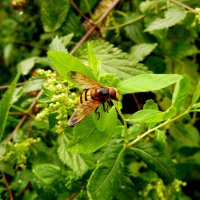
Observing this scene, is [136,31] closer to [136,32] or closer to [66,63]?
[136,32]

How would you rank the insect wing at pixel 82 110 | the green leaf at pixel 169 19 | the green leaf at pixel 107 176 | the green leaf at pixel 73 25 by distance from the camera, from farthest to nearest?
the green leaf at pixel 73 25
the green leaf at pixel 169 19
the green leaf at pixel 107 176
the insect wing at pixel 82 110

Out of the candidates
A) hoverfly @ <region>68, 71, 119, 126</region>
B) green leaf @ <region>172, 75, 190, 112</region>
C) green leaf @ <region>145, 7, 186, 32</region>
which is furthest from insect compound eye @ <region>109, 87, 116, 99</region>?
green leaf @ <region>145, 7, 186, 32</region>

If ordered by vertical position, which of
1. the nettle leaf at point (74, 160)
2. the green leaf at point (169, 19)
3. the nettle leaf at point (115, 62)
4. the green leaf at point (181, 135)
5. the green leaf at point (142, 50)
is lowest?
the green leaf at point (181, 135)

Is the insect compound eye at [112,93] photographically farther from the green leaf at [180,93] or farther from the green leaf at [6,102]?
the green leaf at [6,102]

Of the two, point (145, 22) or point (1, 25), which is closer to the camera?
point (145, 22)

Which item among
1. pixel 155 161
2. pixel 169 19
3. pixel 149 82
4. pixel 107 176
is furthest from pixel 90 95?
pixel 169 19

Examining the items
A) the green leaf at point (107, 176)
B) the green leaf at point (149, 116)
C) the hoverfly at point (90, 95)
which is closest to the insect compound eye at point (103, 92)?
the hoverfly at point (90, 95)

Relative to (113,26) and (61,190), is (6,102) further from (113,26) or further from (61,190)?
(113,26)

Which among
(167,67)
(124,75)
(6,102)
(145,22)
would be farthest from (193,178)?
(6,102)
